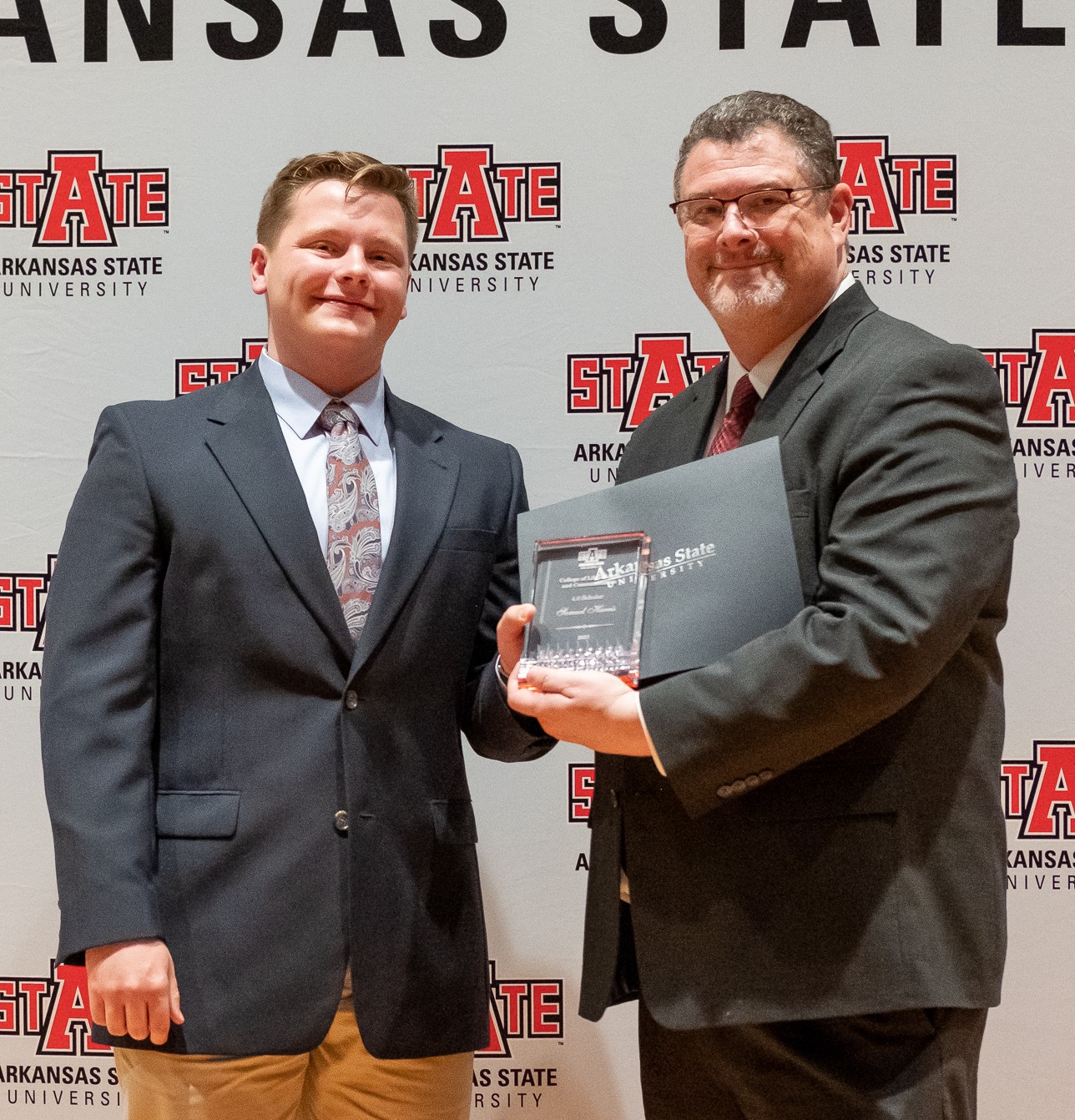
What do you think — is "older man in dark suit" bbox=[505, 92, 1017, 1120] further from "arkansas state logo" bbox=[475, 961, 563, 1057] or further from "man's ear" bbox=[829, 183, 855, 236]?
"arkansas state logo" bbox=[475, 961, 563, 1057]

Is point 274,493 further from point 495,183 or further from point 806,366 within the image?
point 495,183

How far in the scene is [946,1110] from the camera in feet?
5.38

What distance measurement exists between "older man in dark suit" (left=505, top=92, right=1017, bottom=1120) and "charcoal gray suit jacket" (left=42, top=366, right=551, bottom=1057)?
0.36 meters

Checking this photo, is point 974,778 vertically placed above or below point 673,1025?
above

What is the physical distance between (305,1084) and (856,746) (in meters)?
1.13

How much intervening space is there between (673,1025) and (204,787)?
0.82 metres

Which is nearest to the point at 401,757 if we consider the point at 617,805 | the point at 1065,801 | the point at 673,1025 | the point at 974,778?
the point at 617,805

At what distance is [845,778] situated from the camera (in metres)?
1.64

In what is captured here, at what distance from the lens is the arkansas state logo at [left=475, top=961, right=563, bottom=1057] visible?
2.92 metres

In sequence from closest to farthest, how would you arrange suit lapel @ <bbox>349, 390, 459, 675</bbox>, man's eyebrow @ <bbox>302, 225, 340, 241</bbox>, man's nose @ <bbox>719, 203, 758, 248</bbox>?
man's nose @ <bbox>719, 203, 758, 248</bbox>
suit lapel @ <bbox>349, 390, 459, 675</bbox>
man's eyebrow @ <bbox>302, 225, 340, 241</bbox>

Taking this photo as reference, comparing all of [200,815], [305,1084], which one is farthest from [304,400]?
[305,1084]

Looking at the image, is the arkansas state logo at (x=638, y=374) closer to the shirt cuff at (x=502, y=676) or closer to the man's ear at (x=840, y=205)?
the man's ear at (x=840, y=205)

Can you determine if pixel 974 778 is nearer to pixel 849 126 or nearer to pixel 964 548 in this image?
pixel 964 548

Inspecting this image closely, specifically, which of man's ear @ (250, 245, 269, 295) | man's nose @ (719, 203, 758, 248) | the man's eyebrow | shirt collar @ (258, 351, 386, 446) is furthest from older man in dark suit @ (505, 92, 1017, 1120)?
man's ear @ (250, 245, 269, 295)
